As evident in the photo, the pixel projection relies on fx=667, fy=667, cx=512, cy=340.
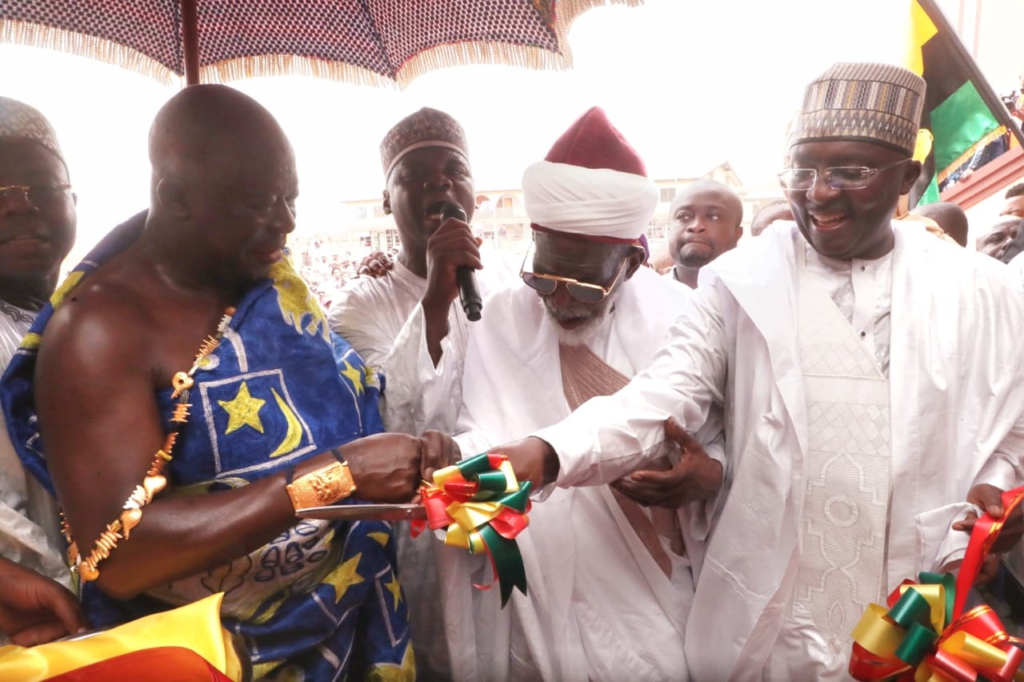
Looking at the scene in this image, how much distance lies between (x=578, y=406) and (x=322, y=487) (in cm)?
115

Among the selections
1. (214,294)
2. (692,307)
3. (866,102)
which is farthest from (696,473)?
(214,294)

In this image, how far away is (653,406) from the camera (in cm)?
205

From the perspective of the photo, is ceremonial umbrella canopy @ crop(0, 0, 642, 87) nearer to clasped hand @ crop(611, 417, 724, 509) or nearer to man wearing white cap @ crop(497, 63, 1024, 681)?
man wearing white cap @ crop(497, 63, 1024, 681)

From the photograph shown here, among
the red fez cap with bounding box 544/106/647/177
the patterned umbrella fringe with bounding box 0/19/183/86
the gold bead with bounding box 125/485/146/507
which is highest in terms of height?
the patterned umbrella fringe with bounding box 0/19/183/86

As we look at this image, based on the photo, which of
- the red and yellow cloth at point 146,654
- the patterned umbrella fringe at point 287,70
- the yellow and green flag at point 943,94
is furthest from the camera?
the yellow and green flag at point 943,94

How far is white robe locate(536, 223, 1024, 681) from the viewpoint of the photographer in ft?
6.27

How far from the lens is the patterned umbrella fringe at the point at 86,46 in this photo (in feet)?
7.05

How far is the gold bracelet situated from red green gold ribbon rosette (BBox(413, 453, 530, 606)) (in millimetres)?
189

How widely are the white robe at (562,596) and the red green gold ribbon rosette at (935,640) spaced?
0.69m

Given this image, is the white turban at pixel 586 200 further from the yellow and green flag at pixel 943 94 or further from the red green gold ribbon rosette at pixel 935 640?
the yellow and green flag at pixel 943 94

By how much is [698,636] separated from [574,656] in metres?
0.40

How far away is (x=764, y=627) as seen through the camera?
1.99 meters

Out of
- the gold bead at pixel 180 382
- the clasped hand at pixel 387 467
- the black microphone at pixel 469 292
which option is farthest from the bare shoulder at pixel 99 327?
the black microphone at pixel 469 292

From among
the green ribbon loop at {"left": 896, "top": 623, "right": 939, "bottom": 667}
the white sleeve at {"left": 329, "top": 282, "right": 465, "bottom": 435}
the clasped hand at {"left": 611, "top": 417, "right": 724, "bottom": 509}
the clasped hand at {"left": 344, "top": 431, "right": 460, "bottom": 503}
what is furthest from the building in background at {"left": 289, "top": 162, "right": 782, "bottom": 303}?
the green ribbon loop at {"left": 896, "top": 623, "right": 939, "bottom": 667}
